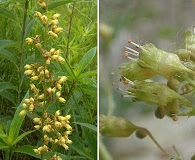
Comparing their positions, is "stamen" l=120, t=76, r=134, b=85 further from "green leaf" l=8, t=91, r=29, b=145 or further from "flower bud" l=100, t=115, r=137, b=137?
"green leaf" l=8, t=91, r=29, b=145

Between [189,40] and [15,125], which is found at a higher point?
[189,40]

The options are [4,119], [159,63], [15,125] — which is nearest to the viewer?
[159,63]

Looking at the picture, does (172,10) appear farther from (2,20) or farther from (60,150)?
(2,20)

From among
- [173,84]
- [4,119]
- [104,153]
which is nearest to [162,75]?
[173,84]

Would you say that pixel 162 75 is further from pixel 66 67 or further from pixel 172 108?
pixel 66 67

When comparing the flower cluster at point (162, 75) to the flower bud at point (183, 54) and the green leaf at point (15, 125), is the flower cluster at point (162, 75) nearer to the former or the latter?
the flower bud at point (183, 54)

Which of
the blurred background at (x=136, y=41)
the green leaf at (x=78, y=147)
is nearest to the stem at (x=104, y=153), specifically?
the blurred background at (x=136, y=41)

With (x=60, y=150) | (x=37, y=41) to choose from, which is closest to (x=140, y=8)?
(x=37, y=41)

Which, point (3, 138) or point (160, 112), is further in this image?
point (3, 138)
